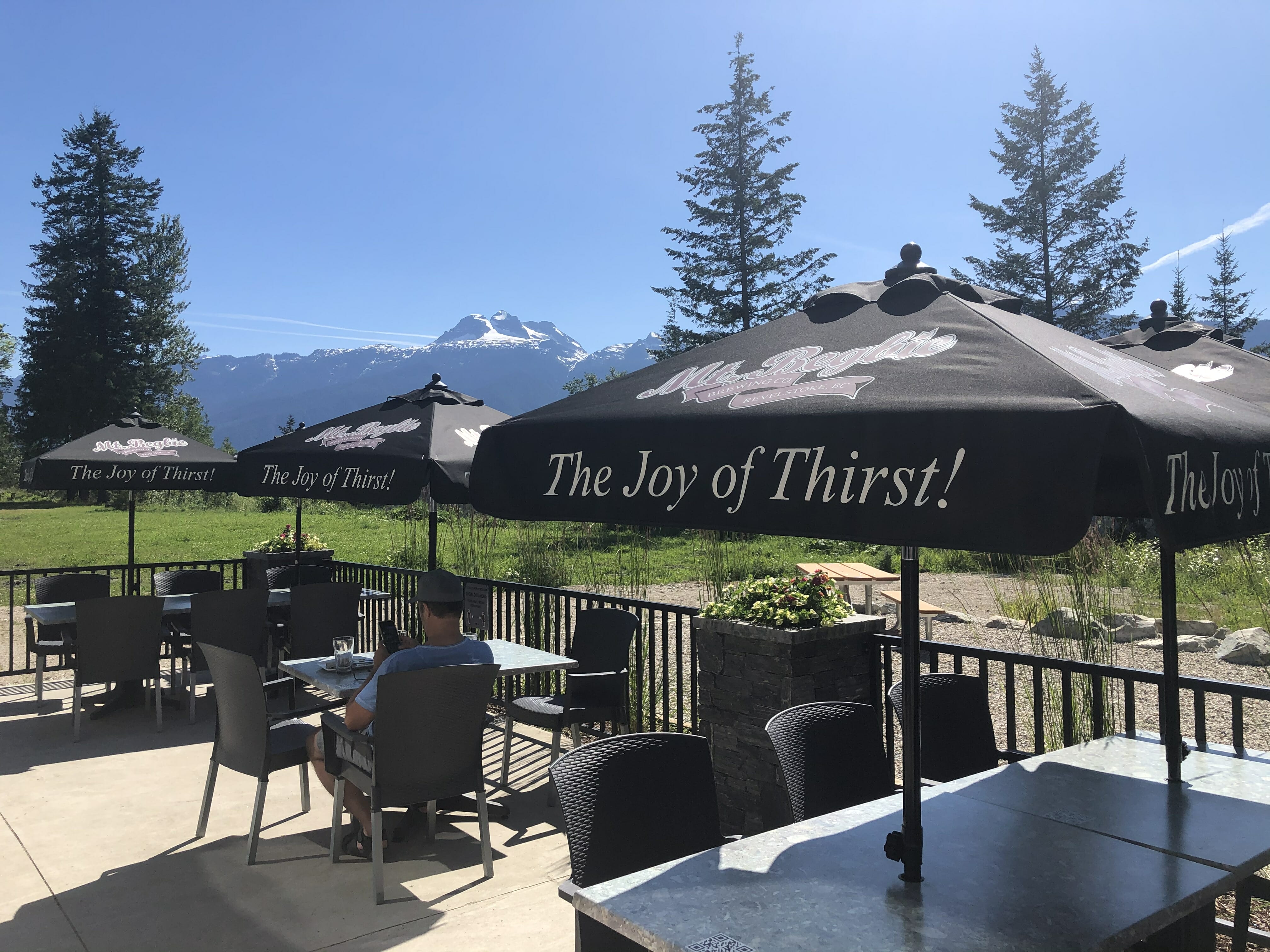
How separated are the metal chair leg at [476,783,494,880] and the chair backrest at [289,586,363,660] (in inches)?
113

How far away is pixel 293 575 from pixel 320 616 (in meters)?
2.58

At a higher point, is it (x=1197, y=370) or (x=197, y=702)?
(x=1197, y=370)

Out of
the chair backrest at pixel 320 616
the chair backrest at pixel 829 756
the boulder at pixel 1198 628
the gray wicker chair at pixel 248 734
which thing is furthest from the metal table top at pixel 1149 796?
the boulder at pixel 1198 628

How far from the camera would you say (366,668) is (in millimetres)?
4691

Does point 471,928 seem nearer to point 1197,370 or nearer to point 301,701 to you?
point 1197,370

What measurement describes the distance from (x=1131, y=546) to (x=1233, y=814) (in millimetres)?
7526

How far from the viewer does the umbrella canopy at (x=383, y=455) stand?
4500mm

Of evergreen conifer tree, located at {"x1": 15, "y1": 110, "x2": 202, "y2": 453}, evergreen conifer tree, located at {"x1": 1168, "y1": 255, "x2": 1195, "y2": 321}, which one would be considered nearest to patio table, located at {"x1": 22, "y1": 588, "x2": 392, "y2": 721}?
evergreen conifer tree, located at {"x1": 15, "y1": 110, "x2": 202, "y2": 453}

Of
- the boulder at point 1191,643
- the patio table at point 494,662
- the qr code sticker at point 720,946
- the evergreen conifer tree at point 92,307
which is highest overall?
the evergreen conifer tree at point 92,307

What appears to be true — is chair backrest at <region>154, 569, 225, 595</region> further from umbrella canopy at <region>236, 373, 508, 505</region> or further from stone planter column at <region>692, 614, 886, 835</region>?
stone planter column at <region>692, 614, 886, 835</region>

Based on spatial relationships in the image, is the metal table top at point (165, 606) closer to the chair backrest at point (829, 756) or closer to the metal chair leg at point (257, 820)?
the metal chair leg at point (257, 820)

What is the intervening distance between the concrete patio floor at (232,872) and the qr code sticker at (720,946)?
5.55 feet

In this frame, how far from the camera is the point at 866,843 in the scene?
223cm

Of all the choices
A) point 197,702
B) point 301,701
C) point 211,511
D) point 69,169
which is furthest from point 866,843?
point 69,169
